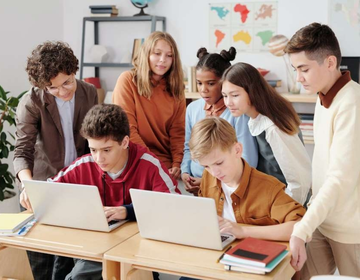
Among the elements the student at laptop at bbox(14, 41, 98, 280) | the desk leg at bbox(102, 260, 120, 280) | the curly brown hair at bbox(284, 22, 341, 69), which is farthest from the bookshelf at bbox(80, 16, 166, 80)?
the desk leg at bbox(102, 260, 120, 280)

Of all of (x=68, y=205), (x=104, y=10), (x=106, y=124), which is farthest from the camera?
(x=104, y=10)

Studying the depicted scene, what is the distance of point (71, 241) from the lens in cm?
201

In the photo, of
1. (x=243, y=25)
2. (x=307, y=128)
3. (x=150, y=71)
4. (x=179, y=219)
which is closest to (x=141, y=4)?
(x=243, y=25)

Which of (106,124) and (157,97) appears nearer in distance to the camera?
(106,124)

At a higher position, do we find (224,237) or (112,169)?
(112,169)

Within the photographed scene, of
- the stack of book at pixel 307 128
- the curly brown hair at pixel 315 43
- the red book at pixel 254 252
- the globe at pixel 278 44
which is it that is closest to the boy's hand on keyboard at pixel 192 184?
the red book at pixel 254 252

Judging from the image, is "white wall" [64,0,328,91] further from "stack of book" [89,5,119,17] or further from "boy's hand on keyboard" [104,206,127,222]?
"boy's hand on keyboard" [104,206,127,222]

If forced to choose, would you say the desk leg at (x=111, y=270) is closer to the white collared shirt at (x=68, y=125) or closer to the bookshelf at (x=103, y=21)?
the white collared shirt at (x=68, y=125)

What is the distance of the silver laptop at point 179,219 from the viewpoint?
184cm

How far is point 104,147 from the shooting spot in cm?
224

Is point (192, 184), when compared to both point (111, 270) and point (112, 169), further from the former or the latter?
point (111, 270)

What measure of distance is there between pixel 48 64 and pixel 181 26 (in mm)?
2724

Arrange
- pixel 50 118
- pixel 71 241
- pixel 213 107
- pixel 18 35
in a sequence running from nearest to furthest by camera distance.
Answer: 1. pixel 71 241
2. pixel 50 118
3. pixel 213 107
4. pixel 18 35

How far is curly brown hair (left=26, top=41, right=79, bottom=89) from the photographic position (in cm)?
239
